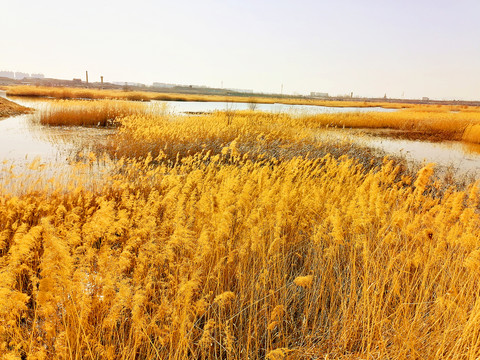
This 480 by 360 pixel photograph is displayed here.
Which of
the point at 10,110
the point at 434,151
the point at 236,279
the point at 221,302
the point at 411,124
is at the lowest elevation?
the point at 236,279

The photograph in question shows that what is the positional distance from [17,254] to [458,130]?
73.8ft

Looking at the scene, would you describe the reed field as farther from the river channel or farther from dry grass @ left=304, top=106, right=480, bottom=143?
dry grass @ left=304, top=106, right=480, bottom=143

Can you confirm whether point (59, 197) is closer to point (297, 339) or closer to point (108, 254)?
point (108, 254)

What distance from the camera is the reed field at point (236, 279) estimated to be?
76.5 inches

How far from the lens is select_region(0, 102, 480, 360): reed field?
76.5 inches

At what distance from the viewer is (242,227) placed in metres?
3.48

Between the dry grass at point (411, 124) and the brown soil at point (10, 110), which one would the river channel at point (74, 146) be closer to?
the brown soil at point (10, 110)

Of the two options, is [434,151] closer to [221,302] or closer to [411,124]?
[411,124]

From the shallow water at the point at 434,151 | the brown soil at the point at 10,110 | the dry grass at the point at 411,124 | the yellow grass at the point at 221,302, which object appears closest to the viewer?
the yellow grass at the point at 221,302

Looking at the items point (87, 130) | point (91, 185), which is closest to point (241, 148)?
point (91, 185)

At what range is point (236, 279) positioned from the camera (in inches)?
110

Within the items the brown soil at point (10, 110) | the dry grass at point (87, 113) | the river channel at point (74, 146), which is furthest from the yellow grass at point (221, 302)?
the brown soil at point (10, 110)

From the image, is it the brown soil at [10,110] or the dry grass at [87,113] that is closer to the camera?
the dry grass at [87,113]

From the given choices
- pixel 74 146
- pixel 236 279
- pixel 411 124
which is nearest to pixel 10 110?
pixel 74 146
